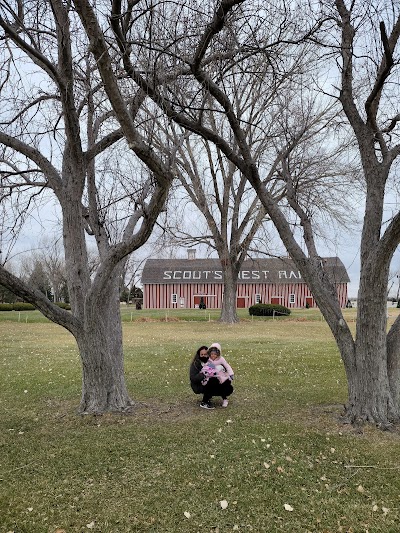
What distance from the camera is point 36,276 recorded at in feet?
149

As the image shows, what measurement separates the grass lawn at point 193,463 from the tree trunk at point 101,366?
259 millimetres

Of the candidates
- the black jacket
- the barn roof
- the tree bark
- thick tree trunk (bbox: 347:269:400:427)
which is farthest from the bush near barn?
thick tree trunk (bbox: 347:269:400:427)

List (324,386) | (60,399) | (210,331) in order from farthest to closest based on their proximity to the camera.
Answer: (210,331) < (324,386) < (60,399)

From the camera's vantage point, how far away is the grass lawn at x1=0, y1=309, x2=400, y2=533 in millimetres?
A: 3492

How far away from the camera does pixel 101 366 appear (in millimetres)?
6117

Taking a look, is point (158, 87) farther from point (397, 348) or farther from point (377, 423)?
point (377, 423)

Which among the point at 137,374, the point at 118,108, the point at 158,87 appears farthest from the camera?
the point at 137,374

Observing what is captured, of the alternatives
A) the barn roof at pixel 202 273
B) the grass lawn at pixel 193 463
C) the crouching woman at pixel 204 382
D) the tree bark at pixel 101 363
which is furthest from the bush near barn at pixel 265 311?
the tree bark at pixel 101 363

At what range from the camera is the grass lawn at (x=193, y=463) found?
3492mm

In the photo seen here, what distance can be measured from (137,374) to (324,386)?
376 centimetres

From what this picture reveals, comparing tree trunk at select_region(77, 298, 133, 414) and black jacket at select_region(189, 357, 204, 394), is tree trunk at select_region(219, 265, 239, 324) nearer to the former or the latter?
black jacket at select_region(189, 357, 204, 394)

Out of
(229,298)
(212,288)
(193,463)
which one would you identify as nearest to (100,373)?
(193,463)

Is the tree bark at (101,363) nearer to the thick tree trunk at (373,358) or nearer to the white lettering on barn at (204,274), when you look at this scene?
the thick tree trunk at (373,358)

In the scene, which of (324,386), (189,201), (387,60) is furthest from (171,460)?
(189,201)
